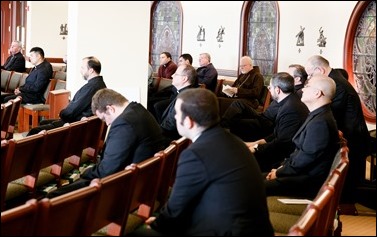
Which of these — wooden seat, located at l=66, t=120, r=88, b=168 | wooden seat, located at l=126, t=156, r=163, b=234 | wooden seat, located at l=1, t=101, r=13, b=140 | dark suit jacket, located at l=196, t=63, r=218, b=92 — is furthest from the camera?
dark suit jacket, located at l=196, t=63, r=218, b=92

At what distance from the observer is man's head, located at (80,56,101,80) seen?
22.1 feet

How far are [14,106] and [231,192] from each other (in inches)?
156

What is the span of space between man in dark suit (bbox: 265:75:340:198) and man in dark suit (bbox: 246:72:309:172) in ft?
2.51

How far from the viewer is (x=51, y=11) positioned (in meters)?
14.8

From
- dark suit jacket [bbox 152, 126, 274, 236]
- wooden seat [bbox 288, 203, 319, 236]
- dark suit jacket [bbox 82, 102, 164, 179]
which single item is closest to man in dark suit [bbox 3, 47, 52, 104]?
dark suit jacket [bbox 82, 102, 164, 179]

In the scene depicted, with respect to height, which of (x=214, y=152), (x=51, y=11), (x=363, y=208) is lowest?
(x=363, y=208)

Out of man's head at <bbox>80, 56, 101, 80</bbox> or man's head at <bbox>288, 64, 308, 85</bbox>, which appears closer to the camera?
man's head at <bbox>80, 56, 101, 80</bbox>

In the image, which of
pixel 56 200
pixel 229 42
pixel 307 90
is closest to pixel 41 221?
pixel 56 200

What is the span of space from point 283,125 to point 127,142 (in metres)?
1.71

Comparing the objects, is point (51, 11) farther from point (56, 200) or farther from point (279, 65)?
point (56, 200)

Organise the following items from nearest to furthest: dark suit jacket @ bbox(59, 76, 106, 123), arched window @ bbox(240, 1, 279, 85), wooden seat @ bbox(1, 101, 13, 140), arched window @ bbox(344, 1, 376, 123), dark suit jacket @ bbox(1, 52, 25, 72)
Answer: wooden seat @ bbox(1, 101, 13, 140) → dark suit jacket @ bbox(59, 76, 106, 123) → arched window @ bbox(344, 1, 376, 123) → dark suit jacket @ bbox(1, 52, 25, 72) → arched window @ bbox(240, 1, 279, 85)

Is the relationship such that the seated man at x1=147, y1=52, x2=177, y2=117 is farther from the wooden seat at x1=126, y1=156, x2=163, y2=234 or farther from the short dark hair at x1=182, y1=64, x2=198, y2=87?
the wooden seat at x1=126, y1=156, x2=163, y2=234

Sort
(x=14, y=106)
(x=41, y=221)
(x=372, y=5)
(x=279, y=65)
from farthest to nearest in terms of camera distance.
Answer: (x=279, y=65)
(x=372, y=5)
(x=14, y=106)
(x=41, y=221)

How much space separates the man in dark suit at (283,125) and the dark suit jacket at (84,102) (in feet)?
6.30
